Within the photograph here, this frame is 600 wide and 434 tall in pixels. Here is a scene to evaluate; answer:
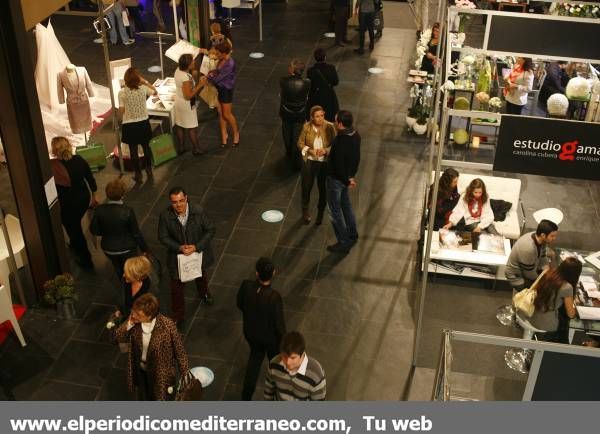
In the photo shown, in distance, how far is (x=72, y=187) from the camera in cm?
716

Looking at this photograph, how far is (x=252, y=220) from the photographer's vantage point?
8344mm

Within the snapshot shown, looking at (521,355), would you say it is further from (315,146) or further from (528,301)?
(315,146)

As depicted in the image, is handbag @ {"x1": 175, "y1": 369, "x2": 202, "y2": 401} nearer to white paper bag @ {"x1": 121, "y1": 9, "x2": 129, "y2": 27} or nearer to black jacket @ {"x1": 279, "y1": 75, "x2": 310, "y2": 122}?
black jacket @ {"x1": 279, "y1": 75, "x2": 310, "y2": 122}

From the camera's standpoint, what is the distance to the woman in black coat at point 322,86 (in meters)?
8.88

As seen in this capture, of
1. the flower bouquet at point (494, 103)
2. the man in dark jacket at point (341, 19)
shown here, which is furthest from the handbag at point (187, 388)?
the man in dark jacket at point (341, 19)

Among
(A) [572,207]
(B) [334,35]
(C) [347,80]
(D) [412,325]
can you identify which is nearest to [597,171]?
(D) [412,325]

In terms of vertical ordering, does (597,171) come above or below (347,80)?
above

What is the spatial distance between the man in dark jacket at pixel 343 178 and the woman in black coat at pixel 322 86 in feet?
4.58

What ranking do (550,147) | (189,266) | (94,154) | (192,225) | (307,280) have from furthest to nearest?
(94,154) → (307,280) → (189,266) → (192,225) → (550,147)

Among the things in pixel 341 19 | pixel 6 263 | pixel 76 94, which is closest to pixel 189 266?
pixel 6 263

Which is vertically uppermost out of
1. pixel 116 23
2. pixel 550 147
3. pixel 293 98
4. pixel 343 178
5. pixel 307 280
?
pixel 550 147

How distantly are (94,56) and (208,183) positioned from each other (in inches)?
187

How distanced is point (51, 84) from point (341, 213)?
482 cm

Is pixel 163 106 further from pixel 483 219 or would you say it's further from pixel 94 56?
pixel 483 219
